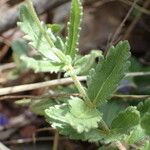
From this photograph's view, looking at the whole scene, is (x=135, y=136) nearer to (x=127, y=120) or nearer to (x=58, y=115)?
(x=127, y=120)

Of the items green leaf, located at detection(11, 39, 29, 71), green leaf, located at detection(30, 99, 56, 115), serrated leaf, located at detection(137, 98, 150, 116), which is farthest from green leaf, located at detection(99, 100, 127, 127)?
green leaf, located at detection(11, 39, 29, 71)

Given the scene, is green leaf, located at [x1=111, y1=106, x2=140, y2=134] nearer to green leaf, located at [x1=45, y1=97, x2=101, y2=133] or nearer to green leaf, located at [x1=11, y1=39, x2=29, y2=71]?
green leaf, located at [x1=45, y1=97, x2=101, y2=133]

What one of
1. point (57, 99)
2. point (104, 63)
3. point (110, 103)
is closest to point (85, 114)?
point (104, 63)


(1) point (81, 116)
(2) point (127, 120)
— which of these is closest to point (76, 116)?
(1) point (81, 116)

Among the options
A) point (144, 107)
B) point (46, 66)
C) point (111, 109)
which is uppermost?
Result: point (46, 66)

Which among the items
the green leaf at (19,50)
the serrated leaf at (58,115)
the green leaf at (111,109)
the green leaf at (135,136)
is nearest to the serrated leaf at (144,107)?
the green leaf at (135,136)
